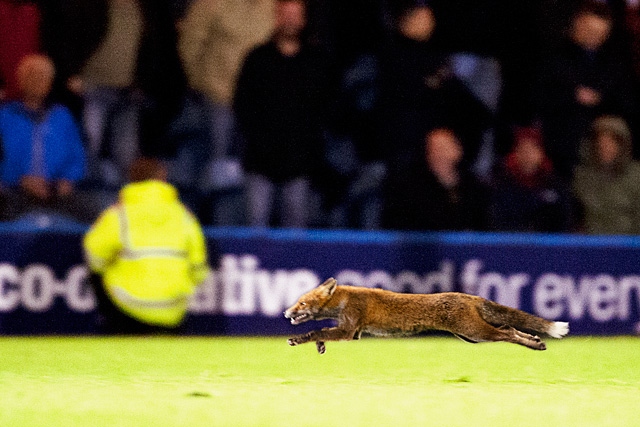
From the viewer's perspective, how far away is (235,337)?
1165 centimetres

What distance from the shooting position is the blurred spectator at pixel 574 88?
13.4 m

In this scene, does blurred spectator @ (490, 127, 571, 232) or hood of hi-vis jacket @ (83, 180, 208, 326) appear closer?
hood of hi-vis jacket @ (83, 180, 208, 326)

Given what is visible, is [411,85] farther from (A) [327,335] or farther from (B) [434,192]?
(A) [327,335]

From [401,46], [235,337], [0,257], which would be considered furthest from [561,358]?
[0,257]

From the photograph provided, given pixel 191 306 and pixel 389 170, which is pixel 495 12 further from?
pixel 191 306

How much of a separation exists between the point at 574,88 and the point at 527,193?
1471 mm

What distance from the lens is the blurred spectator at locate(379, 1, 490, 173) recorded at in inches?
492

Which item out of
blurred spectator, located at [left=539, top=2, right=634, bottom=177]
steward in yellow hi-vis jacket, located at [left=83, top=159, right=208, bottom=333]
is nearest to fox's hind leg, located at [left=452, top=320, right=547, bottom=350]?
steward in yellow hi-vis jacket, located at [left=83, top=159, right=208, bottom=333]

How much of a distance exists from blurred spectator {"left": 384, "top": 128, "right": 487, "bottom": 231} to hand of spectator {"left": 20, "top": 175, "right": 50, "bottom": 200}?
3712 mm

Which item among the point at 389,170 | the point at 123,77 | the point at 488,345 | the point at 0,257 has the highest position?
the point at 123,77

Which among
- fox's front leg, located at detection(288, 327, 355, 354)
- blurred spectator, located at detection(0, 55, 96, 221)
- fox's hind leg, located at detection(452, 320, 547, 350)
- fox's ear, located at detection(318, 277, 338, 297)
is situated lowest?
fox's hind leg, located at detection(452, 320, 547, 350)

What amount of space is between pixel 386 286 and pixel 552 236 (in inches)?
78.6

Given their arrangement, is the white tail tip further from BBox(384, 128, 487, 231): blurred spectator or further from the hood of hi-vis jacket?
BBox(384, 128, 487, 231): blurred spectator

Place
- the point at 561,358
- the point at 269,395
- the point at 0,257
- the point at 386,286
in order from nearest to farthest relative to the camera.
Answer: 1. the point at 269,395
2. the point at 561,358
3. the point at 0,257
4. the point at 386,286
